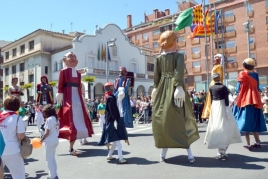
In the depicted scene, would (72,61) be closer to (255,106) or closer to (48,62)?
(255,106)

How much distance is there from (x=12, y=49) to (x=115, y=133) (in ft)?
148

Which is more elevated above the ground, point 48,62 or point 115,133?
point 48,62

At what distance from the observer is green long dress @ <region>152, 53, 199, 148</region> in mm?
5340

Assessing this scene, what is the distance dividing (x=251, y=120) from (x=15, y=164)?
504 cm

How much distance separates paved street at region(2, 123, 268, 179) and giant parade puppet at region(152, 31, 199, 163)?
41cm

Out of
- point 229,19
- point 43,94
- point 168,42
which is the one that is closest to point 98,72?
point 229,19

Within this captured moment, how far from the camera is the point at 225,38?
43.7 meters

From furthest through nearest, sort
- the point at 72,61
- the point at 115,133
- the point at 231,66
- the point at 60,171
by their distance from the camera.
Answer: the point at 231,66, the point at 72,61, the point at 115,133, the point at 60,171

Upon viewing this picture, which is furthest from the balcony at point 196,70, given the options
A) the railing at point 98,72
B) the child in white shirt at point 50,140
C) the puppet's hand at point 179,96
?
the child in white shirt at point 50,140

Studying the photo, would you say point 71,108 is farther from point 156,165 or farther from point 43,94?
point 43,94

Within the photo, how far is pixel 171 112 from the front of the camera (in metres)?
5.39

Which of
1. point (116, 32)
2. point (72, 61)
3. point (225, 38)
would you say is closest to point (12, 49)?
point (116, 32)

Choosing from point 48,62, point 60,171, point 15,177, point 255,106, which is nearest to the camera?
point 15,177

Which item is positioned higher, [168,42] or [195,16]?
[195,16]
